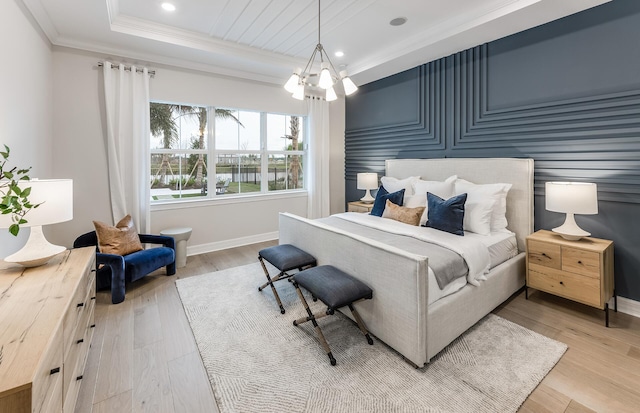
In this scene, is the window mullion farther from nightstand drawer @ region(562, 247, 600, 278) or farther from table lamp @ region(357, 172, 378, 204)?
nightstand drawer @ region(562, 247, 600, 278)

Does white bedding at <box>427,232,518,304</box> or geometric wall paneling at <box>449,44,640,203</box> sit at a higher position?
geometric wall paneling at <box>449,44,640,203</box>

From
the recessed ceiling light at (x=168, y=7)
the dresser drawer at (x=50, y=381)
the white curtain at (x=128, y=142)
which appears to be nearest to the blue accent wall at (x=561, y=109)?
the recessed ceiling light at (x=168, y=7)

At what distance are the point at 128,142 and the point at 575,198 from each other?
4858mm

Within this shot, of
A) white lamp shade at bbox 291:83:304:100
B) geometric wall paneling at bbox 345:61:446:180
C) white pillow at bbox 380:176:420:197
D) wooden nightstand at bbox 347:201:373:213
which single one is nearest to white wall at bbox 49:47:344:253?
geometric wall paneling at bbox 345:61:446:180

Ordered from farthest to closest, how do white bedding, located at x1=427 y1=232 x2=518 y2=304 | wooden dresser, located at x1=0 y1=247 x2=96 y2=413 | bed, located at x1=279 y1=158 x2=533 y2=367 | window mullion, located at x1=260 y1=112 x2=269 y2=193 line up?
window mullion, located at x1=260 y1=112 x2=269 y2=193 → white bedding, located at x1=427 y1=232 x2=518 y2=304 → bed, located at x1=279 y1=158 x2=533 y2=367 → wooden dresser, located at x1=0 y1=247 x2=96 y2=413

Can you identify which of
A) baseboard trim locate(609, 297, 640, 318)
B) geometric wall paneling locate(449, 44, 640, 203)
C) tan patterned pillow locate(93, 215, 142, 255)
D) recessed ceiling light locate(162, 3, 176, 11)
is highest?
recessed ceiling light locate(162, 3, 176, 11)

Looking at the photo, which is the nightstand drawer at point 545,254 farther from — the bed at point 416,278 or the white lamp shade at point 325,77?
the white lamp shade at point 325,77

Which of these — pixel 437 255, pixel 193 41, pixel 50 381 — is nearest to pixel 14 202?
pixel 50 381

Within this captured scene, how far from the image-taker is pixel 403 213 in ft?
11.2

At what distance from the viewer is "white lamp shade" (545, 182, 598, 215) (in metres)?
2.49

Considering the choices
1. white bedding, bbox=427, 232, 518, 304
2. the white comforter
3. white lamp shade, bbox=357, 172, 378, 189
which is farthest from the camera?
white lamp shade, bbox=357, 172, 378, 189

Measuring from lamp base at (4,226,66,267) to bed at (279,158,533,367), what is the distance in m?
1.97

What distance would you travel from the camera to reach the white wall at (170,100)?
3451 mm

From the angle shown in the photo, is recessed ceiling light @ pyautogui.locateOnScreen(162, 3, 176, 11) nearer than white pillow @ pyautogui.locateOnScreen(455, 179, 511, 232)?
Yes
